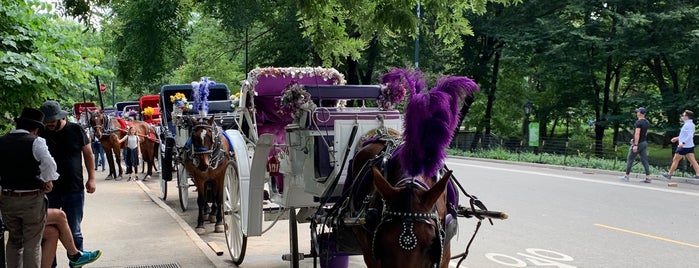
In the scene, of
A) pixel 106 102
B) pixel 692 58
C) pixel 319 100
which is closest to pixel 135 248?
pixel 319 100

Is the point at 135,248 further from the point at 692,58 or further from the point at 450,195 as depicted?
the point at 692,58

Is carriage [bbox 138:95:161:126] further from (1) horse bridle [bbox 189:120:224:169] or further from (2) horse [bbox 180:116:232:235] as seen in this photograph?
(1) horse bridle [bbox 189:120:224:169]

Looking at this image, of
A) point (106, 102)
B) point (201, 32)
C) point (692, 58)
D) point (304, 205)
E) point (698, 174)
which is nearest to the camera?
point (304, 205)

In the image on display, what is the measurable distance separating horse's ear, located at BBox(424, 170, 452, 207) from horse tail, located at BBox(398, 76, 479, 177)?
23cm

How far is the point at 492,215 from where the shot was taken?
187 inches

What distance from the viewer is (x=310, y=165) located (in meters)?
6.16

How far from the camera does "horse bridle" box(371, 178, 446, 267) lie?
363 centimetres

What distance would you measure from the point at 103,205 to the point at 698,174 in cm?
1528

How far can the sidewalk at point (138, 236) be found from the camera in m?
7.89

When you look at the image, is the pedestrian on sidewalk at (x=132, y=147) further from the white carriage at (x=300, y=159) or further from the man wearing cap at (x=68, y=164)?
the man wearing cap at (x=68, y=164)

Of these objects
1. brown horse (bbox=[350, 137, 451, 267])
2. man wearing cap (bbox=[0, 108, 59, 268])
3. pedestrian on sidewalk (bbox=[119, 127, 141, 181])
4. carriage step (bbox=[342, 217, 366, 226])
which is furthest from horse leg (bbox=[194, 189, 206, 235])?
pedestrian on sidewalk (bbox=[119, 127, 141, 181])

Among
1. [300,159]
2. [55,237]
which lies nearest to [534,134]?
[300,159]

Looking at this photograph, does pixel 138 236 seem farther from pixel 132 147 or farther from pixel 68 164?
pixel 132 147

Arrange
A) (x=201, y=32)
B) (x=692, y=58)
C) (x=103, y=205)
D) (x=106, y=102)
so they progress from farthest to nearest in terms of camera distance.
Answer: (x=106, y=102) → (x=201, y=32) → (x=692, y=58) → (x=103, y=205)
